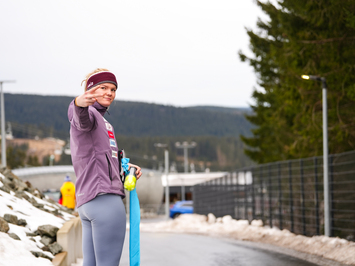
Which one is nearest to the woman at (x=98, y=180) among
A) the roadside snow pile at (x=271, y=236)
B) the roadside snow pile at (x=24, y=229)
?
the roadside snow pile at (x=24, y=229)

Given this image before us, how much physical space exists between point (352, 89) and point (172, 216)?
120 ft

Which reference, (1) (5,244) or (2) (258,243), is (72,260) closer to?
(1) (5,244)

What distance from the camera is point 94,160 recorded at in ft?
13.8

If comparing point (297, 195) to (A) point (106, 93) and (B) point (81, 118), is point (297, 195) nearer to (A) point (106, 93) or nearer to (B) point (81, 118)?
(A) point (106, 93)

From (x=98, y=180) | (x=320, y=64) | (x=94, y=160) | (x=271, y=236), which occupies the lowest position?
(x=271, y=236)

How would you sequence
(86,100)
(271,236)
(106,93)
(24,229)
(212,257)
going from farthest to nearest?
(271,236)
(212,257)
(24,229)
(106,93)
(86,100)

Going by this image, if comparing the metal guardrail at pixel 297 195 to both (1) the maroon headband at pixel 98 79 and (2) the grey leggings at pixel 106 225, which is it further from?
(1) the maroon headband at pixel 98 79

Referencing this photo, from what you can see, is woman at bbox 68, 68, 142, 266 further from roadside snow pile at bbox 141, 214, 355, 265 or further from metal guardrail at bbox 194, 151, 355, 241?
metal guardrail at bbox 194, 151, 355, 241

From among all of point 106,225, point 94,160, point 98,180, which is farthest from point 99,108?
point 106,225

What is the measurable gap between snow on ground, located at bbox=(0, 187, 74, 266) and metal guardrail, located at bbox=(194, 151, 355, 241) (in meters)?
7.22

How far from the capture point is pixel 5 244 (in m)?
6.91

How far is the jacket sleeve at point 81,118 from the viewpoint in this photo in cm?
392

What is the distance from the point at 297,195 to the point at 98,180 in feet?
50.5

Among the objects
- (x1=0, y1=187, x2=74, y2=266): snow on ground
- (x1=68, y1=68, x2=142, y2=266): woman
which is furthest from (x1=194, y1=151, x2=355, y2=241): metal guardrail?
(x1=68, y1=68, x2=142, y2=266): woman
